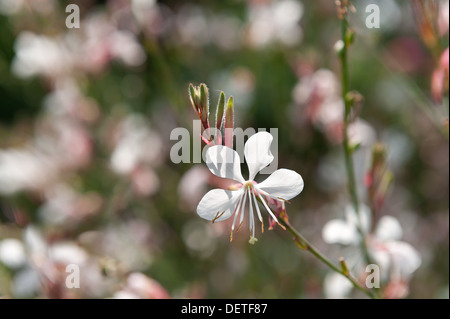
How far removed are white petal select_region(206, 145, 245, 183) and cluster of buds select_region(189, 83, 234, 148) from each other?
22 millimetres

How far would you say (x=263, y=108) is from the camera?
1734mm

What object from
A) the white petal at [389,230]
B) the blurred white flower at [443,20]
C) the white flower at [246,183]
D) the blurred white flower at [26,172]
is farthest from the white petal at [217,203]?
the blurred white flower at [26,172]

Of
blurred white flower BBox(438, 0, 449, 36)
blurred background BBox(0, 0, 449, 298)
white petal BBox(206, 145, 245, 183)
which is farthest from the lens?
blurred background BBox(0, 0, 449, 298)

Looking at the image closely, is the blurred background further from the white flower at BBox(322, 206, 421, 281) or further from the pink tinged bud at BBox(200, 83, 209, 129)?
the pink tinged bud at BBox(200, 83, 209, 129)

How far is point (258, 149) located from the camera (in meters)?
0.66

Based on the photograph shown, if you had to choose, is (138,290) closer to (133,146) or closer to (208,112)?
(208,112)

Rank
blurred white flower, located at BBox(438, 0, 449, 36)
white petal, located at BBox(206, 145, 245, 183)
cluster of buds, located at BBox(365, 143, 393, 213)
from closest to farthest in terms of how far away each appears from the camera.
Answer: white petal, located at BBox(206, 145, 245, 183)
cluster of buds, located at BBox(365, 143, 393, 213)
blurred white flower, located at BBox(438, 0, 449, 36)

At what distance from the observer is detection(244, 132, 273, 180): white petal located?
0.65m

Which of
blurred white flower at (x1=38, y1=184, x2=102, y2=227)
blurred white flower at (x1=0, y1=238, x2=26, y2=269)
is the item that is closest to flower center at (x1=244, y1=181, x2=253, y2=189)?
blurred white flower at (x1=0, y1=238, x2=26, y2=269)

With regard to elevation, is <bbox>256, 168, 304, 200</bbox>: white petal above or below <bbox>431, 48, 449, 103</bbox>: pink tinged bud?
below

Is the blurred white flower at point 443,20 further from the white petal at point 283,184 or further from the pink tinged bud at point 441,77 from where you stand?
the white petal at point 283,184

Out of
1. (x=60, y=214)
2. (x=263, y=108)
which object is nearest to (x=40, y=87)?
(x=60, y=214)

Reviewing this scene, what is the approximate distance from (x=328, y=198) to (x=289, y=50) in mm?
491
